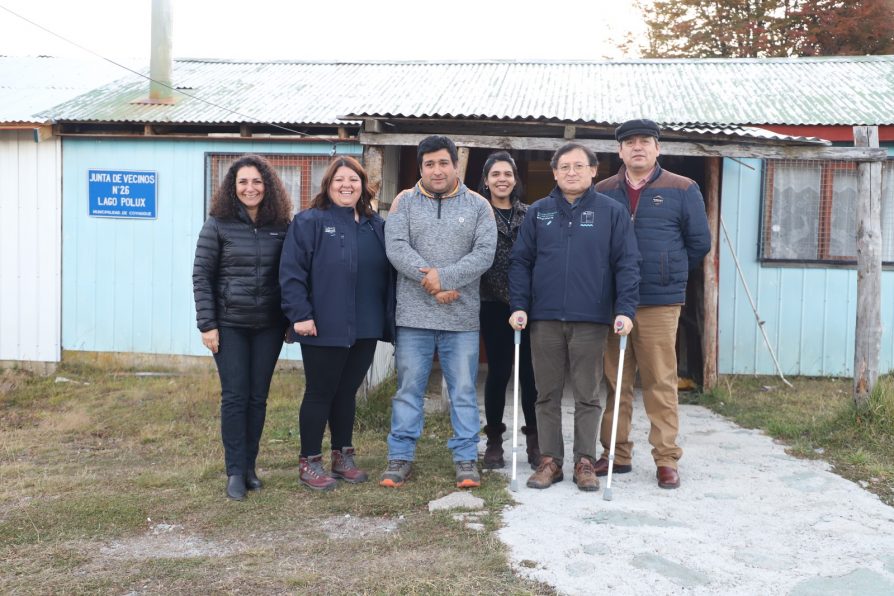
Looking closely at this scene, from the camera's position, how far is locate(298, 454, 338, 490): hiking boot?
4414 millimetres

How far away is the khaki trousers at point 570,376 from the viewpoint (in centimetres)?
426

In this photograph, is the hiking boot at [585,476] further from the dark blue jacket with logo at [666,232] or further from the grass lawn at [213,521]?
the dark blue jacket with logo at [666,232]

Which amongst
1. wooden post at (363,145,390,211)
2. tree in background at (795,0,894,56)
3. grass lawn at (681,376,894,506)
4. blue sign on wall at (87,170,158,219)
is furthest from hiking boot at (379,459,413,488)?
tree in background at (795,0,894,56)

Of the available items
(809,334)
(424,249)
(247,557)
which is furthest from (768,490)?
(809,334)

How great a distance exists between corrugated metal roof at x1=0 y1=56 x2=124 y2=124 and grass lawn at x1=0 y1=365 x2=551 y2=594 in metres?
3.87

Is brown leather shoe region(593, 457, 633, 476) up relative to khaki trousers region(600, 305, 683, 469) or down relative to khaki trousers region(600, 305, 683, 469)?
down

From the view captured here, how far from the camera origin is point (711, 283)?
7.30 metres

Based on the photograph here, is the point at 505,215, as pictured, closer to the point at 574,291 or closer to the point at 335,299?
the point at 574,291

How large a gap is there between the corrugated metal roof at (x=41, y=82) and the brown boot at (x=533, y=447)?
20.2ft

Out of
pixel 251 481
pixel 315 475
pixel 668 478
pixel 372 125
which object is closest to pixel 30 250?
pixel 372 125

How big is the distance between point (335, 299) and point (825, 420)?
3672mm

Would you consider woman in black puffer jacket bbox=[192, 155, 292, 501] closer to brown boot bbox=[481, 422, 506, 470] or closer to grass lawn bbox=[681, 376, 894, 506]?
brown boot bbox=[481, 422, 506, 470]

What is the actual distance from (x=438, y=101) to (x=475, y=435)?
4.51m

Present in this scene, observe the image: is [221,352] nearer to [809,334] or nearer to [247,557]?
[247,557]
